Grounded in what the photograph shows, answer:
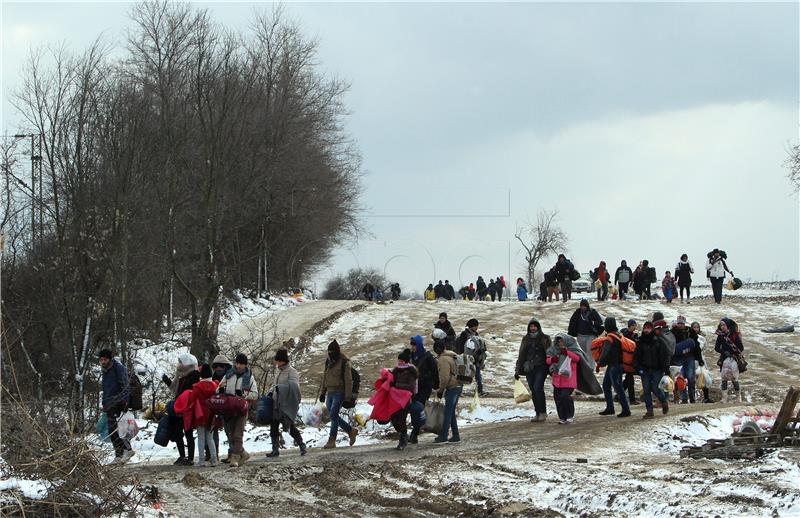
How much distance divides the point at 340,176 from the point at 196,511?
164 ft

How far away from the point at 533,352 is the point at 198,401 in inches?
246

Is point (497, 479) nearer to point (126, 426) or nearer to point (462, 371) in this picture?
point (462, 371)

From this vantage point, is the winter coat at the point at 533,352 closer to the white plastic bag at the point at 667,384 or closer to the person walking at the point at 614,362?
the person walking at the point at 614,362

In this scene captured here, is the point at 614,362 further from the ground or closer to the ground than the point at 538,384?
further from the ground

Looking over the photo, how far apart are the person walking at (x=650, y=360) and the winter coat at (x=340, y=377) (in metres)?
5.02

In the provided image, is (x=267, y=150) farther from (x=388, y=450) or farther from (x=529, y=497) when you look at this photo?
(x=529, y=497)

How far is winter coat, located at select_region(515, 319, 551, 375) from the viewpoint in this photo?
19609mm

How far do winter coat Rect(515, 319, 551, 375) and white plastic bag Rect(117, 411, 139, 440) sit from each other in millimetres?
6748

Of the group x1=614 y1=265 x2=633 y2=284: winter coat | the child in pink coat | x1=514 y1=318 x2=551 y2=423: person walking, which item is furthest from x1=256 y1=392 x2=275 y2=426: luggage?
x1=614 y1=265 x2=633 y2=284: winter coat

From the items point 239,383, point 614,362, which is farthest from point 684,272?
point 239,383

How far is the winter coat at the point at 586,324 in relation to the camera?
925 inches

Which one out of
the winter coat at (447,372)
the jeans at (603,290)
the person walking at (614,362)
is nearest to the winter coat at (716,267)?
the jeans at (603,290)

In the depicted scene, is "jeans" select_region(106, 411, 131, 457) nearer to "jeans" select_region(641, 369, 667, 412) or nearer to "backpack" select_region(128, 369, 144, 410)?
"backpack" select_region(128, 369, 144, 410)

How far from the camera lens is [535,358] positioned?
19672 mm
